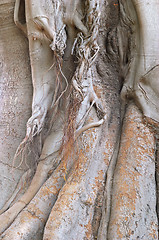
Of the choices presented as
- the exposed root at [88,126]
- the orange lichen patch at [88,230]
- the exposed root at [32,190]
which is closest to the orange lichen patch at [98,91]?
the exposed root at [88,126]

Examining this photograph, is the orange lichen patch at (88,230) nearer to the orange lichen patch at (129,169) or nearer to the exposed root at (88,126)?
the orange lichen patch at (129,169)

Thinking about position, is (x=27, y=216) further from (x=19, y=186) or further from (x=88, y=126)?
(x=88, y=126)

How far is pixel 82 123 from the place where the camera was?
5.64 feet

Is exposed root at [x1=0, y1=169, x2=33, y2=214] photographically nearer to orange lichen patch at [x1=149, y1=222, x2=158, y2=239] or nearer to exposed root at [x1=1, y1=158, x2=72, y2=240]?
exposed root at [x1=1, y1=158, x2=72, y2=240]

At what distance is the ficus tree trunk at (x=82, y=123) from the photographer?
58.0 inches

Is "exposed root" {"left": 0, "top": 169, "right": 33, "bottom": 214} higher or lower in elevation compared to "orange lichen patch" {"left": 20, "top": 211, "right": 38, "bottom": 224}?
lower

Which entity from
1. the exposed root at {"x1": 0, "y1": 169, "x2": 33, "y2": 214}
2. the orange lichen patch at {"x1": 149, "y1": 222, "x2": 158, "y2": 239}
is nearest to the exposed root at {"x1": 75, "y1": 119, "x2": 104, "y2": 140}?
the exposed root at {"x1": 0, "y1": 169, "x2": 33, "y2": 214}

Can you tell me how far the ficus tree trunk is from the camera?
4.83 feet

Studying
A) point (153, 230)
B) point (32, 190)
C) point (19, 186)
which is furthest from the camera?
point (19, 186)

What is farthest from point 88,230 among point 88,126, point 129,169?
point 88,126

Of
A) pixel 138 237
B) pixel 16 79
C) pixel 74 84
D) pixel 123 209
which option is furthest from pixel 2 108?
pixel 138 237

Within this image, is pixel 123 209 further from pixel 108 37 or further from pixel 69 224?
pixel 108 37

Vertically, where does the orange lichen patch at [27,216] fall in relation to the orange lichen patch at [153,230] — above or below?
below

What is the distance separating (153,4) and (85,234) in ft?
4.92
